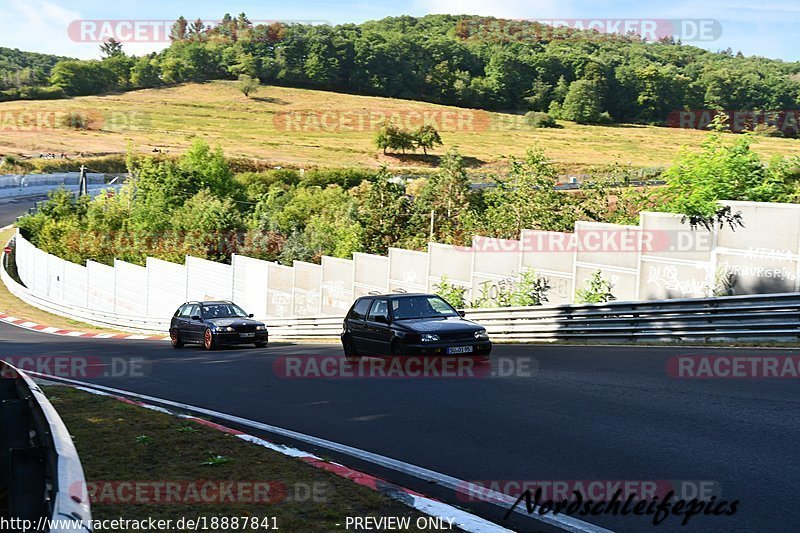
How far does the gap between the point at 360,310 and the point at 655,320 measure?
638 cm

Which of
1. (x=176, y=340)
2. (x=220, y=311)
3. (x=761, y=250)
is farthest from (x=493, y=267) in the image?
(x=176, y=340)

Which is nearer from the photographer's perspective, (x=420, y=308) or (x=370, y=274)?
(x=420, y=308)

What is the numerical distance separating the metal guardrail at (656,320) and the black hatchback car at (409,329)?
13.3 ft

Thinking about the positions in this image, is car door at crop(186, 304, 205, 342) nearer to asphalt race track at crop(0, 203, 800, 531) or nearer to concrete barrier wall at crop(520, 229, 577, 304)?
asphalt race track at crop(0, 203, 800, 531)

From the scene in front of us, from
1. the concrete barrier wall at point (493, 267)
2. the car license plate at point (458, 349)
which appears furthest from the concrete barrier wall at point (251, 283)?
the car license plate at point (458, 349)

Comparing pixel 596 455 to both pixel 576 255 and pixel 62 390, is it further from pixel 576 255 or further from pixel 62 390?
pixel 576 255

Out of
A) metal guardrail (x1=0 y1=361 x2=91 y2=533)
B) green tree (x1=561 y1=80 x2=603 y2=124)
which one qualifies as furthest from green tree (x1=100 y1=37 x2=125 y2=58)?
metal guardrail (x1=0 y1=361 x2=91 y2=533)

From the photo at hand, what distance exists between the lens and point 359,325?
18.9 meters

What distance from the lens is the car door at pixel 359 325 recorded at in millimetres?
18750

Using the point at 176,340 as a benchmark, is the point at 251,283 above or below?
above

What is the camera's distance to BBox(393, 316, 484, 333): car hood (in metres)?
16.7

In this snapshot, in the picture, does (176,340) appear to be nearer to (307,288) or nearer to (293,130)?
(307,288)

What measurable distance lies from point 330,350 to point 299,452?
13.9 m

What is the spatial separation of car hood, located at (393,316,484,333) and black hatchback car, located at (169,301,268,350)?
34.2 feet
